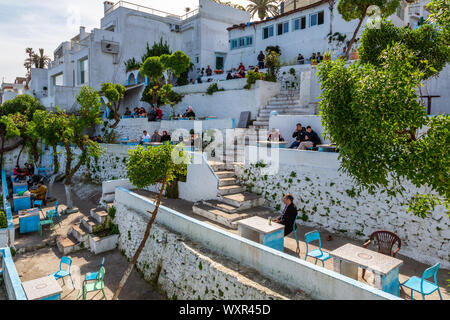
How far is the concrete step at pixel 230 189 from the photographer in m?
10.0

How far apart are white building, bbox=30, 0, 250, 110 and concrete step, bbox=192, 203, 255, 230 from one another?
19586 mm

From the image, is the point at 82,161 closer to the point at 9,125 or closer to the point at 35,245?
the point at 35,245

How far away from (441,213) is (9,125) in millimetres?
23457

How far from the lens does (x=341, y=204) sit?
798 cm

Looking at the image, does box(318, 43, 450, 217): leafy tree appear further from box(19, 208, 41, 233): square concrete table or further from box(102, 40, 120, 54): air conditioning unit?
box(102, 40, 120, 54): air conditioning unit

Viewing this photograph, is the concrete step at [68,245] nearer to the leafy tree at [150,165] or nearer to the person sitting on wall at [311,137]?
the leafy tree at [150,165]

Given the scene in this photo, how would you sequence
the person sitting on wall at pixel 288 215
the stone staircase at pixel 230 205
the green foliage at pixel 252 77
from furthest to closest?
the green foliage at pixel 252 77
the stone staircase at pixel 230 205
the person sitting on wall at pixel 288 215

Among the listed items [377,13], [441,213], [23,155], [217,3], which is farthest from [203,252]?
[217,3]

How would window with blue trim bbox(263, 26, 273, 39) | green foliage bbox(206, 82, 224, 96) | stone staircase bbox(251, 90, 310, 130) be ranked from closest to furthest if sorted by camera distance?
stone staircase bbox(251, 90, 310, 130), green foliage bbox(206, 82, 224, 96), window with blue trim bbox(263, 26, 273, 39)

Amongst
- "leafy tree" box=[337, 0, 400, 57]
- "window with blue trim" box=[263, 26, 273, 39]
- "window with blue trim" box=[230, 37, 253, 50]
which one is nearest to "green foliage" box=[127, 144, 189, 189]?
"leafy tree" box=[337, 0, 400, 57]

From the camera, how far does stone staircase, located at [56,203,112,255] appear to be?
422 inches

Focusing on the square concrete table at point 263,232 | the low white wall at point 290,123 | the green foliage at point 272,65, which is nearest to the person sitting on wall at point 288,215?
the square concrete table at point 263,232

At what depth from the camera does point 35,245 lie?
36.1 ft

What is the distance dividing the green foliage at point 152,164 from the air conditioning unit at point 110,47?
22.0 m
